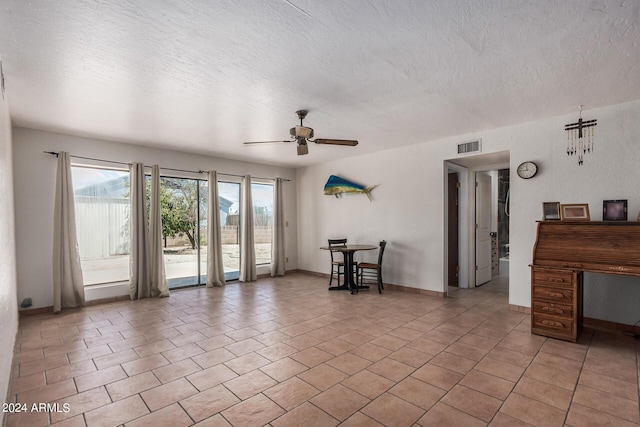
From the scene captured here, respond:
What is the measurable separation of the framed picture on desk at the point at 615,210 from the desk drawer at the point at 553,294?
3.11 ft

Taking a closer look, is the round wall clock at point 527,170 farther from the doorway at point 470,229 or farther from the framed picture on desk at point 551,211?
the doorway at point 470,229

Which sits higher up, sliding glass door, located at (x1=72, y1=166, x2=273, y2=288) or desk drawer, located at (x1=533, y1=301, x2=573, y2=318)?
sliding glass door, located at (x1=72, y1=166, x2=273, y2=288)

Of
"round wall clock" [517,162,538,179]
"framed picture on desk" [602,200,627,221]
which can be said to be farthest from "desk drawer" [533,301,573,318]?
"round wall clock" [517,162,538,179]

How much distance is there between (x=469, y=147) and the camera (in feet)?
15.3

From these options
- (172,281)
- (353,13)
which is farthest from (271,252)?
(353,13)

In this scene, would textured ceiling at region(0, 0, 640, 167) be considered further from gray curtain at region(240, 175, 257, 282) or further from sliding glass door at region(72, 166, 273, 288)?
gray curtain at region(240, 175, 257, 282)

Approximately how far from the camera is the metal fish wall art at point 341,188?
6.07 meters

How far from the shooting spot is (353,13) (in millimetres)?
1925

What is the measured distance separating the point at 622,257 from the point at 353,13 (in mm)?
3258

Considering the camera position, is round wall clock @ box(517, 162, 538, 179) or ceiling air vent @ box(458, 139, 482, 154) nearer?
round wall clock @ box(517, 162, 538, 179)

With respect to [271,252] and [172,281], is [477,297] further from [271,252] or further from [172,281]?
[172,281]

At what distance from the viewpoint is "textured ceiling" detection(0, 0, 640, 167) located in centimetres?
191

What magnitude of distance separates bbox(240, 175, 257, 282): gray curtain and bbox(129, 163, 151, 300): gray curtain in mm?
1794

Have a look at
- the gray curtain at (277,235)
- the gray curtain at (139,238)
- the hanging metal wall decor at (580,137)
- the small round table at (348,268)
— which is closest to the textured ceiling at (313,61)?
the hanging metal wall decor at (580,137)
